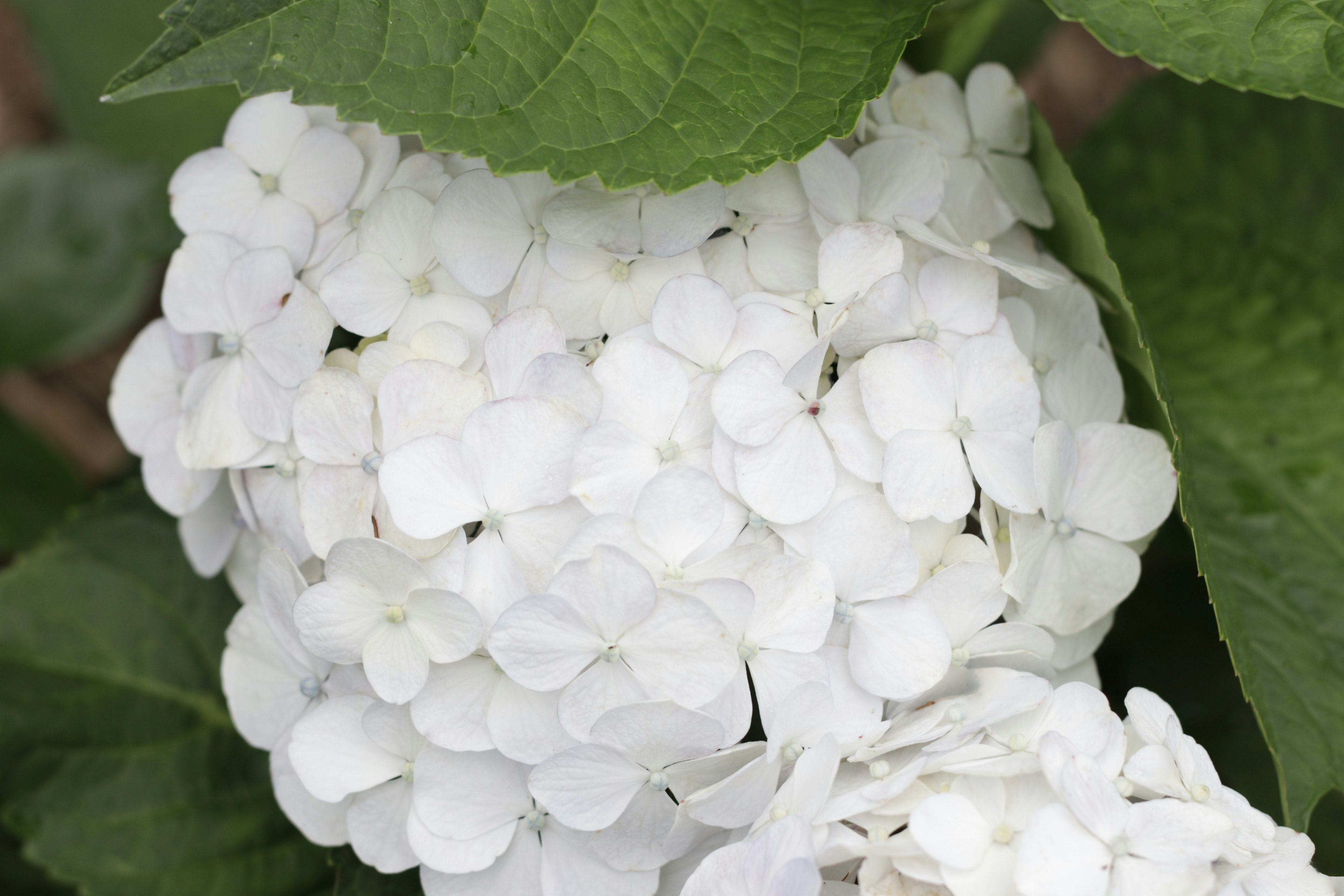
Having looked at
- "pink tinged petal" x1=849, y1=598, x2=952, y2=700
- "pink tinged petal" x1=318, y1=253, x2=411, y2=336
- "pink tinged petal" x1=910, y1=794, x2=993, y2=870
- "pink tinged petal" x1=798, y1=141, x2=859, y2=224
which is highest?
"pink tinged petal" x1=798, y1=141, x2=859, y2=224

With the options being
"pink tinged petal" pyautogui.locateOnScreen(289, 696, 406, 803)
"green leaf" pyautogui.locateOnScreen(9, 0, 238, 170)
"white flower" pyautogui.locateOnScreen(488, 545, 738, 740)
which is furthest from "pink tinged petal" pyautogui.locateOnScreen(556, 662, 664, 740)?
"green leaf" pyautogui.locateOnScreen(9, 0, 238, 170)

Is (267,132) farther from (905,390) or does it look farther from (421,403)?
(905,390)

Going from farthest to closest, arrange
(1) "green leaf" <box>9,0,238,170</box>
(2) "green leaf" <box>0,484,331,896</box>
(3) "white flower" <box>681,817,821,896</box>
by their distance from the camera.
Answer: (1) "green leaf" <box>9,0,238,170</box> → (2) "green leaf" <box>0,484,331,896</box> → (3) "white flower" <box>681,817,821,896</box>

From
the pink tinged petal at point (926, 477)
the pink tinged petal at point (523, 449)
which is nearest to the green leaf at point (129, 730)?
the pink tinged petal at point (523, 449)

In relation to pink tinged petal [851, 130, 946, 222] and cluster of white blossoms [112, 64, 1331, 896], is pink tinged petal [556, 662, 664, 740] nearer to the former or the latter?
cluster of white blossoms [112, 64, 1331, 896]

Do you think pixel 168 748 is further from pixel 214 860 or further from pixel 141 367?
pixel 141 367

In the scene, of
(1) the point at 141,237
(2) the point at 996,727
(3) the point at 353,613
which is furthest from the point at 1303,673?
(1) the point at 141,237
